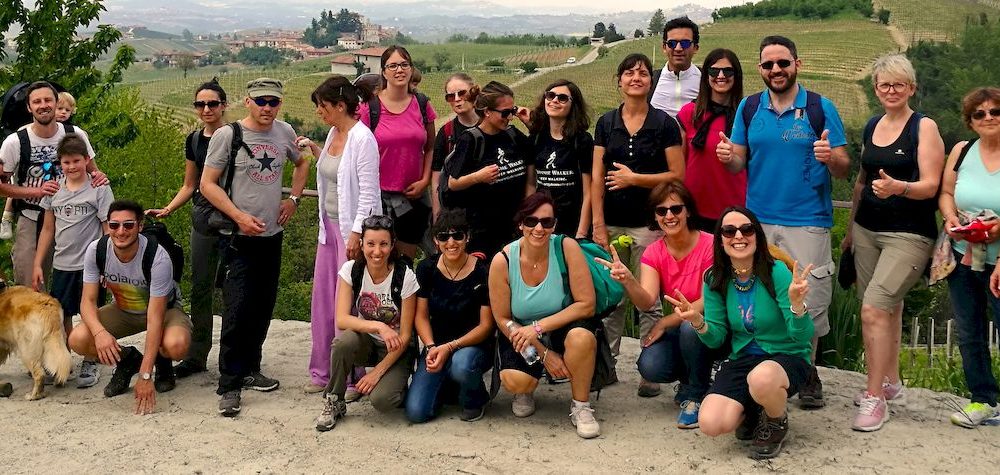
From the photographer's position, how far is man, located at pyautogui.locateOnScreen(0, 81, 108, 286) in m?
5.46

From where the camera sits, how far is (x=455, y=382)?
4.93 meters

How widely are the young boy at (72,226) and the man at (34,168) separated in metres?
0.06

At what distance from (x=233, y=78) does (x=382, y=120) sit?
63.8 metres

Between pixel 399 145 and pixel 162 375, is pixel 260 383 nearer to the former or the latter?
pixel 162 375

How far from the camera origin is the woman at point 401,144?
5.42m

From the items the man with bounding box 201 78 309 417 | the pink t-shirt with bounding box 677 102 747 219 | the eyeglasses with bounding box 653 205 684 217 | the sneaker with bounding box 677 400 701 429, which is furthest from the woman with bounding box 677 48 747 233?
the man with bounding box 201 78 309 417

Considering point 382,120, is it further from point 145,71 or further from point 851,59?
point 145,71

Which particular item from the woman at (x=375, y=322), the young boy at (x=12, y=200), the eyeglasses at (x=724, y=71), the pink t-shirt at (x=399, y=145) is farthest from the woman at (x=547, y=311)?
the young boy at (x=12, y=200)

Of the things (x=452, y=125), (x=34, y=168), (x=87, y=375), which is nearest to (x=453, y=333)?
(x=452, y=125)

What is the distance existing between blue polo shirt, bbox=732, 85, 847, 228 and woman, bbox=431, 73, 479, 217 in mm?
1597

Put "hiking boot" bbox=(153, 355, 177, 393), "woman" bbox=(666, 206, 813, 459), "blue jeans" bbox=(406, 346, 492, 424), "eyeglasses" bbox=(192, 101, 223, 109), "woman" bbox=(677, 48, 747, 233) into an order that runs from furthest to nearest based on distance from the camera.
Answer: "hiking boot" bbox=(153, 355, 177, 393), "eyeglasses" bbox=(192, 101, 223, 109), "woman" bbox=(677, 48, 747, 233), "blue jeans" bbox=(406, 346, 492, 424), "woman" bbox=(666, 206, 813, 459)

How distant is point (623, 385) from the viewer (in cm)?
550

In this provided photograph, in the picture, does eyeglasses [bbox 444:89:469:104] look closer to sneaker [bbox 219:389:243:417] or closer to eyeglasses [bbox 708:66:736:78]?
eyeglasses [bbox 708:66:736:78]

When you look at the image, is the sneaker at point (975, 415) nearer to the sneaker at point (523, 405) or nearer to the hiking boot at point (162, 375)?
the sneaker at point (523, 405)
